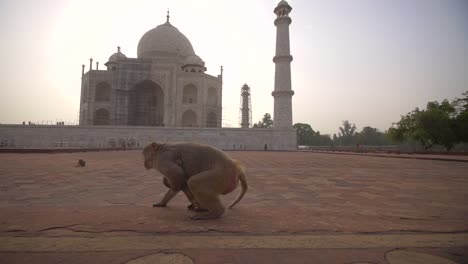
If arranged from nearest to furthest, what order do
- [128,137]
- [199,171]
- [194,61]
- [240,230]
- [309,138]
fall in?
1. [240,230]
2. [199,171]
3. [128,137]
4. [194,61]
5. [309,138]

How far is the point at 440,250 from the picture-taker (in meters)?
1.55

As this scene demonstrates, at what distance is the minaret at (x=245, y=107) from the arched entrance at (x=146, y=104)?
37.7ft

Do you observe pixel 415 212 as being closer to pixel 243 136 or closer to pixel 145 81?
pixel 243 136

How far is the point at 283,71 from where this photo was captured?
25828 mm

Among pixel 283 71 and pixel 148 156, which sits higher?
pixel 283 71

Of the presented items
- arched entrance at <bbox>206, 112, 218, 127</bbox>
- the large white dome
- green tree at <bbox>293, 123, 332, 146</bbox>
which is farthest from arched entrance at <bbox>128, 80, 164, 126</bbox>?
green tree at <bbox>293, 123, 332, 146</bbox>

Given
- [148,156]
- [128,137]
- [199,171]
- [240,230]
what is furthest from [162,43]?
[240,230]

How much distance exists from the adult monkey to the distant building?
2723 cm

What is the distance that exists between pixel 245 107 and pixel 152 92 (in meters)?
13.0

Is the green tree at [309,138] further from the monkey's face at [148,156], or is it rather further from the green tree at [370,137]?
the monkey's face at [148,156]

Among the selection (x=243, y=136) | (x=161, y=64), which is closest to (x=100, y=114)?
(x=161, y=64)

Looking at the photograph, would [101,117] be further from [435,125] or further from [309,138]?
[309,138]

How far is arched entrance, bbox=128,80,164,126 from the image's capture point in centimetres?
3134

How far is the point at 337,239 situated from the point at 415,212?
1.23 m
